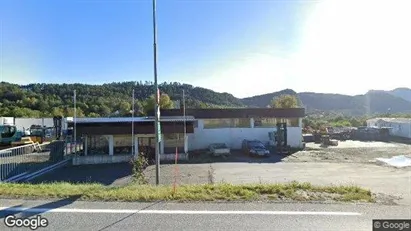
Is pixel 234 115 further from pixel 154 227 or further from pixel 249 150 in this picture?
pixel 154 227

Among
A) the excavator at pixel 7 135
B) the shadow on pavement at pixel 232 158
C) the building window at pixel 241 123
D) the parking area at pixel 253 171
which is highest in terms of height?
the building window at pixel 241 123

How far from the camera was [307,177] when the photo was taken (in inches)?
829

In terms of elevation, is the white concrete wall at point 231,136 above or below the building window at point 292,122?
below

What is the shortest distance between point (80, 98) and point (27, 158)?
254 ft

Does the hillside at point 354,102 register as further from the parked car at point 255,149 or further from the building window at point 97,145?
the building window at point 97,145

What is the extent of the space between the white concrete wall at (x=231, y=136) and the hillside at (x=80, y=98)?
3097 cm

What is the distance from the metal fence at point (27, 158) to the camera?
54.3 ft

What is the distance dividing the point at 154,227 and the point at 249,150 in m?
29.6

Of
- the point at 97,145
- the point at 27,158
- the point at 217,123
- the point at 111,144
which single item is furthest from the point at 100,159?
the point at 217,123

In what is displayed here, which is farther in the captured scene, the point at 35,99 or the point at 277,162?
the point at 35,99

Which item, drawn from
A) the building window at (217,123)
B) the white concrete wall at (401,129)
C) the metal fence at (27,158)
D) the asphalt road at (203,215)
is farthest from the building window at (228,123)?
the asphalt road at (203,215)

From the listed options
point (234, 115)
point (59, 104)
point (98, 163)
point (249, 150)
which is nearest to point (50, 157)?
point (98, 163)

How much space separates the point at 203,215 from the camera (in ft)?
21.1

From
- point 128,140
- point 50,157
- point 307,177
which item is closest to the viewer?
point 307,177
